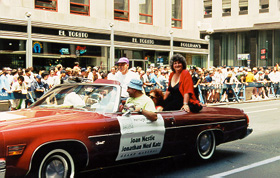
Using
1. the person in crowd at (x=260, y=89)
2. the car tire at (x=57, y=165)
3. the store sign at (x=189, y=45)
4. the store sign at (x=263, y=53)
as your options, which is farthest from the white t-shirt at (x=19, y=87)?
the store sign at (x=263, y=53)

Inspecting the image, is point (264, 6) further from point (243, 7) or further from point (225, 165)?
point (225, 165)

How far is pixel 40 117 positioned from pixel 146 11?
895 inches

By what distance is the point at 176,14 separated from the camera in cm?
2953

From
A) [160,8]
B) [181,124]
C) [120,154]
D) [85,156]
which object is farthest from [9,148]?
[160,8]

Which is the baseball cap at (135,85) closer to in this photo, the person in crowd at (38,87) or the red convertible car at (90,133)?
the red convertible car at (90,133)

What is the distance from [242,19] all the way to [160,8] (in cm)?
2770

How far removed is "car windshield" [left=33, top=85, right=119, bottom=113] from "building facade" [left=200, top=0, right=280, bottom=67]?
148 feet

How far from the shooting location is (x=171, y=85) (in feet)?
23.3

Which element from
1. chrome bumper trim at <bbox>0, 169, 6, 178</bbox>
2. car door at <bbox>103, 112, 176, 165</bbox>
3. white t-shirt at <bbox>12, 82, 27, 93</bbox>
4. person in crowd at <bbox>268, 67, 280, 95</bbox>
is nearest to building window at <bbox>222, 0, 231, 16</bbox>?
person in crowd at <bbox>268, 67, 280, 95</bbox>

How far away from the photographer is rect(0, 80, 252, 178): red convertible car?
15.0ft

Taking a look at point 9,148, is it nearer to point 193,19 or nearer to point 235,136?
point 235,136

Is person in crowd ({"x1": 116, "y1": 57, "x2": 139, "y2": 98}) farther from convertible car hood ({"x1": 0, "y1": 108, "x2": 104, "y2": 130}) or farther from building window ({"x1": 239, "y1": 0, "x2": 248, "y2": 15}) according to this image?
building window ({"x1": 239, "y1": 0, "x2": 248, "y2": 15})

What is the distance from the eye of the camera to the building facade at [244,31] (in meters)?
50.5

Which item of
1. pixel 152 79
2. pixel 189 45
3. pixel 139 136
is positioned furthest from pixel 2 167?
pixel 189 45
